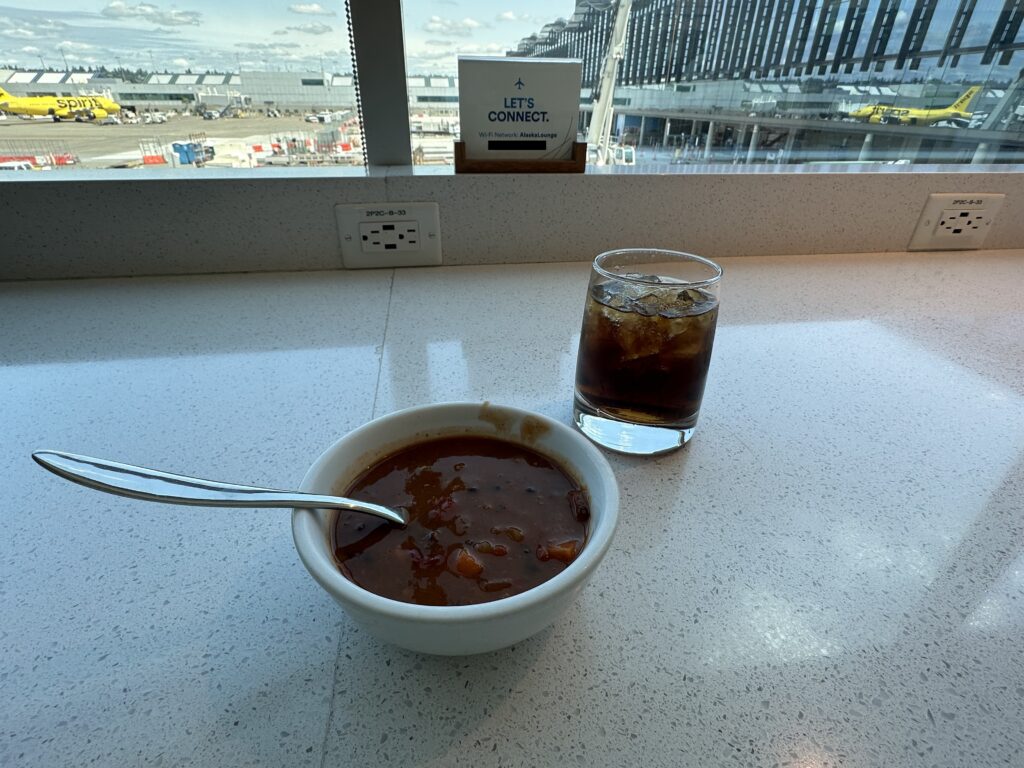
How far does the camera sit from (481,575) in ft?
1.14

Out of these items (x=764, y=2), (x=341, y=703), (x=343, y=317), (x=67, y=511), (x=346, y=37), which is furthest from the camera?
(x=764, y=2)

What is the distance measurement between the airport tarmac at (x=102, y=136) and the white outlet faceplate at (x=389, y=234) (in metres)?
0.19

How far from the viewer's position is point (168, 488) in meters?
0.35

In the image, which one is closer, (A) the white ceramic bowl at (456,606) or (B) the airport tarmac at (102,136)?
(A) the white ceramic bowl at (456,606)

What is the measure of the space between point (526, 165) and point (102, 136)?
0.79 meters

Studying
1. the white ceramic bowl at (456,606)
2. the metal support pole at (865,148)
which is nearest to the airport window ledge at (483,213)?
the metal support pole at (865,148)

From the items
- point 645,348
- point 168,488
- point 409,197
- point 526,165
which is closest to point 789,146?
point 526,165

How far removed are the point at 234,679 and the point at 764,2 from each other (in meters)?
1.62

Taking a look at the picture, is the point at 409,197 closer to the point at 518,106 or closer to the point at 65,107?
the point at 518,106

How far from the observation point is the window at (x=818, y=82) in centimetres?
125

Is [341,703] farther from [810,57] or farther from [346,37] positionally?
[810,57]

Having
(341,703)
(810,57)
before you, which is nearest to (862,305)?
(810,57)

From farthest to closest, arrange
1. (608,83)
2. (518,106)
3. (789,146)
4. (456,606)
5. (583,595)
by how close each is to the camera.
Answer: (789,146) < (608,83) < (518,106) < (583,595) < (456,606)

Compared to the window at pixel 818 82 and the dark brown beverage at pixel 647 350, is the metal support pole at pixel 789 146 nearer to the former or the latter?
the window at pixel 818 82
